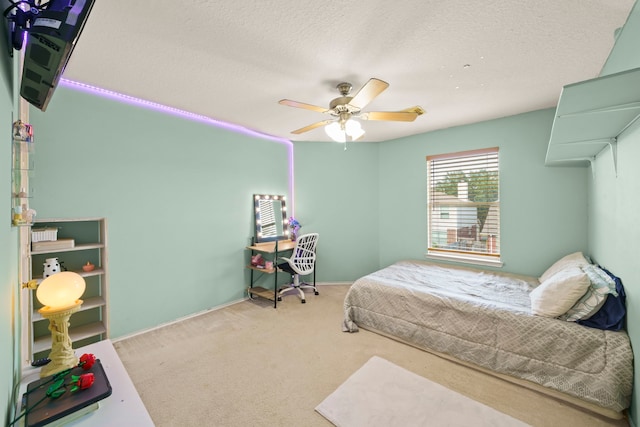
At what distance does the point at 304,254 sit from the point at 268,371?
1.79 meters

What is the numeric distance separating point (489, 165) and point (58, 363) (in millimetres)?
4298

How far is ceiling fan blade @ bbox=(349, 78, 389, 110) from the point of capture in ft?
5.86

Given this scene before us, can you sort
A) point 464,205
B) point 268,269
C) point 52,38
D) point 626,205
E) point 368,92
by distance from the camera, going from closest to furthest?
point 52,38
point 626,205
point 368,92
point 268,269
point 464,205

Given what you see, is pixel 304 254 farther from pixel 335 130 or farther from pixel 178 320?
pixel 335 130

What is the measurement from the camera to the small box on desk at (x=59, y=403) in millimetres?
865

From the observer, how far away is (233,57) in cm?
195

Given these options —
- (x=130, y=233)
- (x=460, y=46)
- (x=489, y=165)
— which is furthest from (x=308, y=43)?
(x=489, y=165)

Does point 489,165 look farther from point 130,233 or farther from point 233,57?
point 130,233

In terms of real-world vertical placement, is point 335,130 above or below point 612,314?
above

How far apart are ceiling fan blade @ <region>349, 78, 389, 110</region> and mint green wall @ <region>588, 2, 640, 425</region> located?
1.33 meters

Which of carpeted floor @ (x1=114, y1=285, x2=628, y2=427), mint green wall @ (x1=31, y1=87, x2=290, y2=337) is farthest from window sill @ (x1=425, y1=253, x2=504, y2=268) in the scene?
mint green wall @ (x1=31, y1=87, x2=290, y2=337)

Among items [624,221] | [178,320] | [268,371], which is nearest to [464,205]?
[624,221]

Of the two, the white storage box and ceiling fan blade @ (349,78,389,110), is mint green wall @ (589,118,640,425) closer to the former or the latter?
ceiling fan blade @ (349,78,389,110)

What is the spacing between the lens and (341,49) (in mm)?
1825
